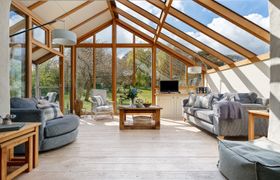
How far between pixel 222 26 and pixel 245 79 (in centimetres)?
160

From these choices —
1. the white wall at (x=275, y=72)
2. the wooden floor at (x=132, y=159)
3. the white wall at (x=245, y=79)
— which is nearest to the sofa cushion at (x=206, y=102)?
the white wall at (x=245, y=79)

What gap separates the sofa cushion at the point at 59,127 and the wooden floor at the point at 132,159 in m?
0.28

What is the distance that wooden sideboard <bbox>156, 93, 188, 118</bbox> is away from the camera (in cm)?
735

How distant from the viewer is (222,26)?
473 centimetres

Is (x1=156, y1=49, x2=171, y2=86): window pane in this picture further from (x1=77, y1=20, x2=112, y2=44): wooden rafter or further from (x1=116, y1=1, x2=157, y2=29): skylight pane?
(x1=77, y1=20, x2=112, y2=44): wooden rafter

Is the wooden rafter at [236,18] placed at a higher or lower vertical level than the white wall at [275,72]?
higher

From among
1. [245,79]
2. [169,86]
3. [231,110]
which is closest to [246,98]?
[245,79]

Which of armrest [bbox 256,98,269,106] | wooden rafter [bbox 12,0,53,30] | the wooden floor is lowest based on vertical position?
the wooden floor

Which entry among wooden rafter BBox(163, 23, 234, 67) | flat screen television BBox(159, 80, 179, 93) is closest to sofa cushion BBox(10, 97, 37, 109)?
wooden rafter BBox(163, 23, 234, 67)

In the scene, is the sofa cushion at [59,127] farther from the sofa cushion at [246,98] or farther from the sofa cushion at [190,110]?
the sofa cushion at [246,98]

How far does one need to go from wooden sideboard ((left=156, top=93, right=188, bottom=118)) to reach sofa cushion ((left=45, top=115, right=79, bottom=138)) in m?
4.23

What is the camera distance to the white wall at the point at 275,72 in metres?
2.46

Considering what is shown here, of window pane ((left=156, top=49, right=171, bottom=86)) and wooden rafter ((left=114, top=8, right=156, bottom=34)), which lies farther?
window pane ((left=156, top=49, right=171, bottom=86))

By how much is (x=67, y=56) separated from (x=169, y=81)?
12.8 feet
